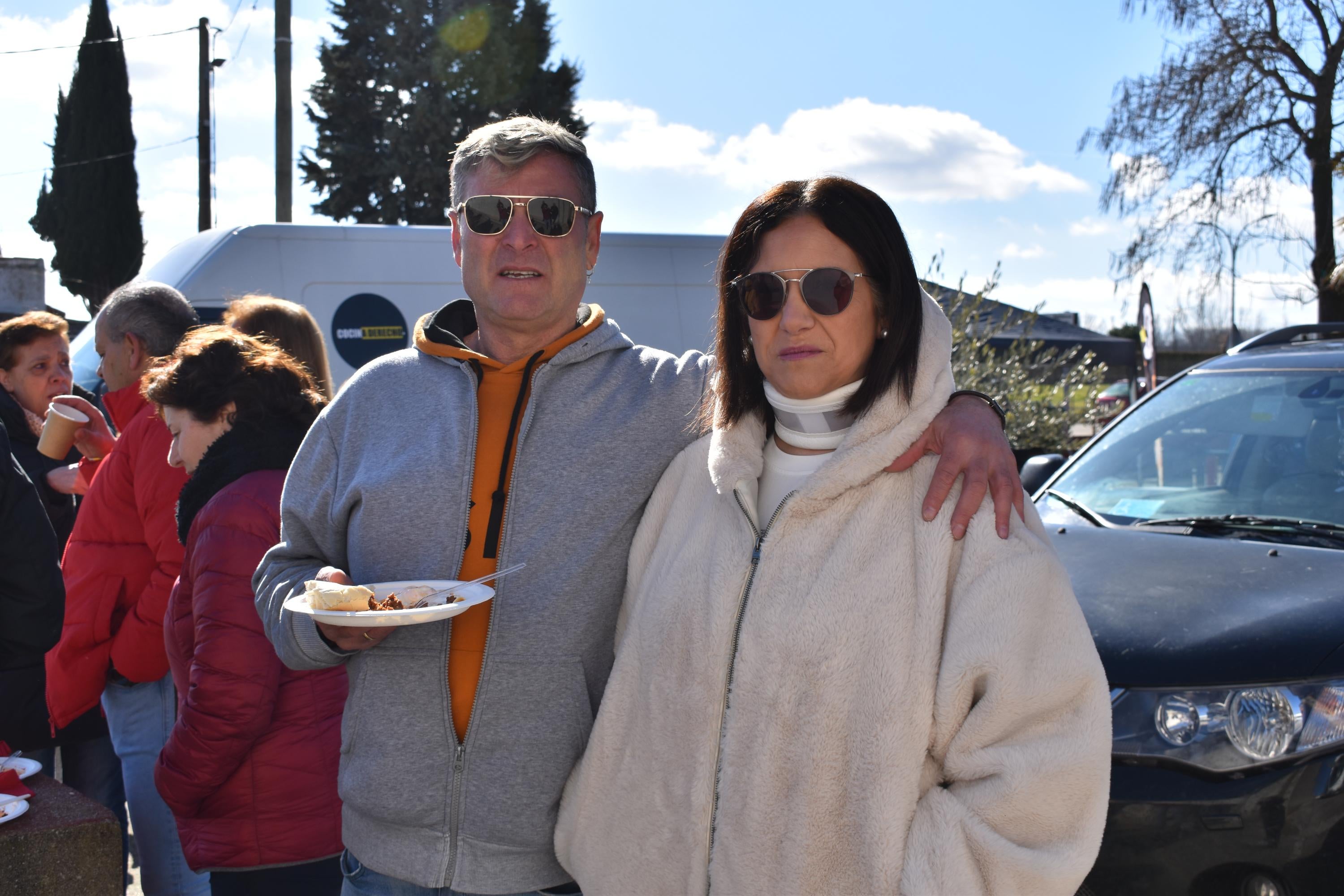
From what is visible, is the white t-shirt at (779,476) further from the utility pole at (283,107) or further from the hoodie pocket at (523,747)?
the utility pole at (283,107)

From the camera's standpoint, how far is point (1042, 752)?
1.60m

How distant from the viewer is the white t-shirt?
1.95 meters

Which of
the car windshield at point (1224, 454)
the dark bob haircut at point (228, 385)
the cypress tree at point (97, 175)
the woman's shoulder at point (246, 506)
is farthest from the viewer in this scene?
the cypress tree at point (97, 175)

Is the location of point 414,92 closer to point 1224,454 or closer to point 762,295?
point 1224,454

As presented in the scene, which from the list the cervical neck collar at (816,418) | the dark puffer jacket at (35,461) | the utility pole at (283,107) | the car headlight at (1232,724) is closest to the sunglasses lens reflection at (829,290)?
the cervical neck collar at (816,418)

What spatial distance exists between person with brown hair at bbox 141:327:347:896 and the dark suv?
1904mm

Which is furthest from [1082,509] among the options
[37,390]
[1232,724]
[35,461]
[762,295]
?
[37,390]

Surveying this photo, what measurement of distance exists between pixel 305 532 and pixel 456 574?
367 mm

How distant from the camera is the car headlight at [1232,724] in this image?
2.60m

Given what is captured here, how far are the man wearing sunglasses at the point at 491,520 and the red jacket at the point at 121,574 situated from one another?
4.09ft

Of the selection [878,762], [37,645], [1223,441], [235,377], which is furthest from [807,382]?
[1223,441]

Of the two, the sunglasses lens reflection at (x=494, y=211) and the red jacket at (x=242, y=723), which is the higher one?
the sunglasses lens reflection at (x=494, y=211)

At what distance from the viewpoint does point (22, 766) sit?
2.45 m

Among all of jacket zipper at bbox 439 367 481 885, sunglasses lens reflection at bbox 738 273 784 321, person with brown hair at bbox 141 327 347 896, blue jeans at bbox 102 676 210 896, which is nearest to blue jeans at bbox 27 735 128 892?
blue jeans at bbox 102 676 210 896
